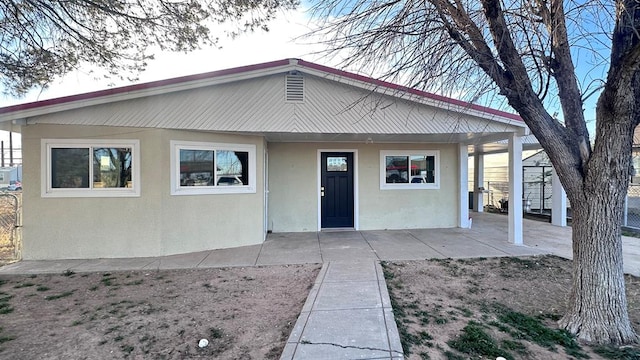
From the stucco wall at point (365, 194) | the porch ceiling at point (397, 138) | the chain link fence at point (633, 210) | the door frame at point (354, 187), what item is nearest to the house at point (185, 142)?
the porch ceiling at point (397, 138)

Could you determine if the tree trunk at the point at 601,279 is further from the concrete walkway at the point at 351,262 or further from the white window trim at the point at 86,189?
the white window trim at the point at 86,189

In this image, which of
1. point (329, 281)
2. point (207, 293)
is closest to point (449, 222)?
point (329, 281)

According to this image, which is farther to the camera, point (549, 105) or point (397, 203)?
point (397, 203)

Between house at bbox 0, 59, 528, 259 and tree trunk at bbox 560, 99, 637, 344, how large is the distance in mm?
3003

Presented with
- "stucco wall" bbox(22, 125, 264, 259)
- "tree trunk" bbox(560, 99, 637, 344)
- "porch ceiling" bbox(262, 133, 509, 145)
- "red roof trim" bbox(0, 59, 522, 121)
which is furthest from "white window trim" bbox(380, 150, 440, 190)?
"tree trunk" bbox(560, 99, 637, 344)

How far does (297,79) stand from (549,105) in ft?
14.5

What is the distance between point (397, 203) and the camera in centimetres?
884

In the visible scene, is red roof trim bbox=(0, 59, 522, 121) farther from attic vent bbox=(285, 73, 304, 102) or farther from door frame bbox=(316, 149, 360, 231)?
door frame bbox=(316, 149, 360, 231)

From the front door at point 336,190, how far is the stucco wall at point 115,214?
10.8 feet

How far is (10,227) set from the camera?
653cm

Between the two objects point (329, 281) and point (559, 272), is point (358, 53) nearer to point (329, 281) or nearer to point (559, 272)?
point (329, 281)

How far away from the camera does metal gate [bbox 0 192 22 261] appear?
6090 mm

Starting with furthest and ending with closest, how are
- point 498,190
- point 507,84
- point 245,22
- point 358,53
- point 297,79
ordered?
point 498,190 → point 297,79 → point 245,22 → point 358,53 → point 507,84

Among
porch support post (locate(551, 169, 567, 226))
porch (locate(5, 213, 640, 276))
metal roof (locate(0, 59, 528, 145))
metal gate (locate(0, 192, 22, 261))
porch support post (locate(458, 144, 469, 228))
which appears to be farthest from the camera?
porch support post (locate(551, 169, 567, 226))
